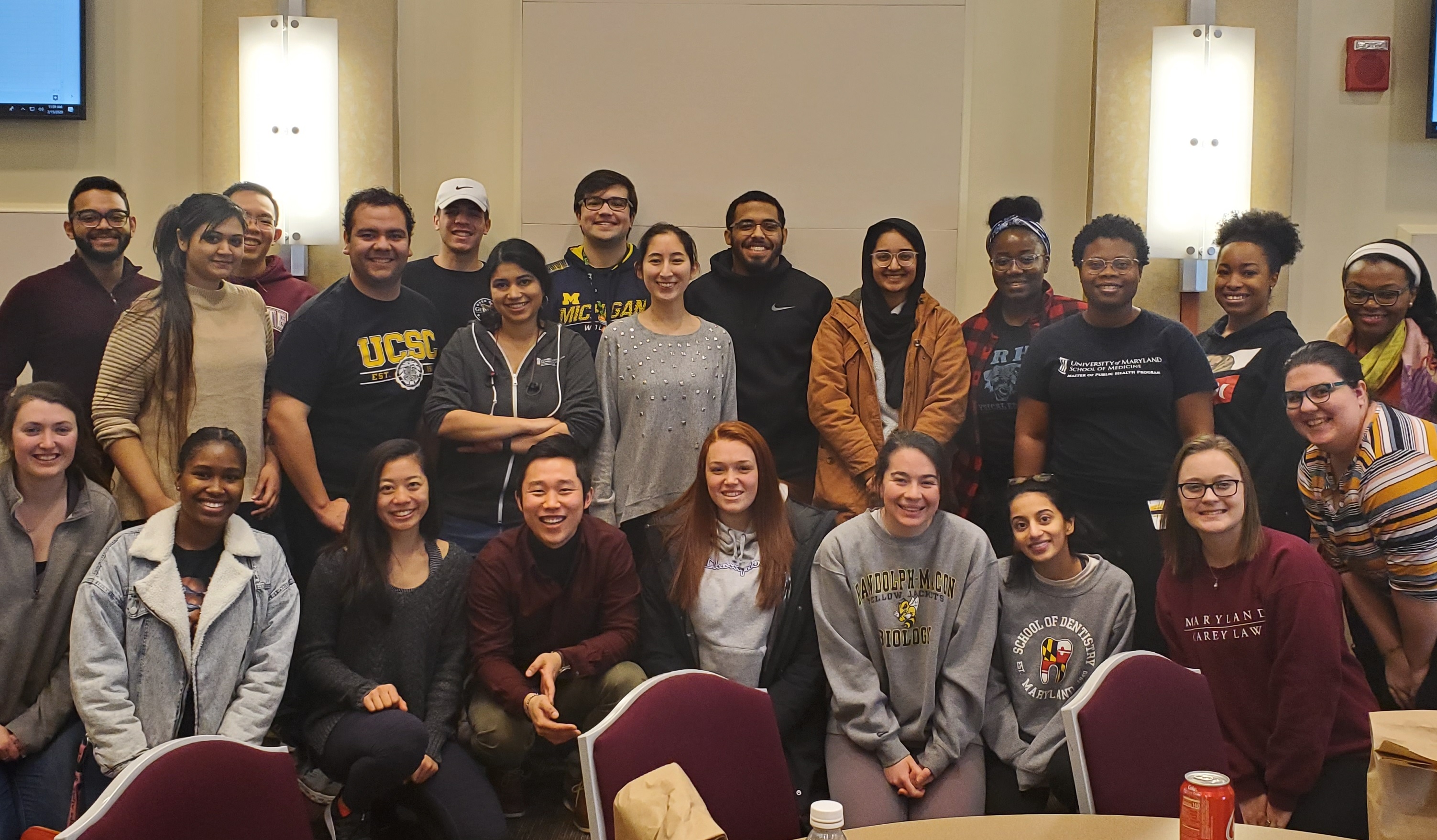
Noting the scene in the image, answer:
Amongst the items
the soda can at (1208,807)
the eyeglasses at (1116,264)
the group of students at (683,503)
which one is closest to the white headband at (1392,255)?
the group of students at (683,503)

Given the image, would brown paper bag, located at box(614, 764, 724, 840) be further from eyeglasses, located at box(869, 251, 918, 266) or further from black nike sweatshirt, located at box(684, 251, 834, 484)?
eyeglasses, located at box(869, 251, 918, 266)

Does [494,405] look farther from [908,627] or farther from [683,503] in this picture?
[908,627]

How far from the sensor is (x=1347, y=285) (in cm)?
365

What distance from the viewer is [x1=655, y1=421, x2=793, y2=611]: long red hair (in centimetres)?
305

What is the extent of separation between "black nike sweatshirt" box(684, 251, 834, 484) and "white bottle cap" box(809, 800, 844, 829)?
210cm

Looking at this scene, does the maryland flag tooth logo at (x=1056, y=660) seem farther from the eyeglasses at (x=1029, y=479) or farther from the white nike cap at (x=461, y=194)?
the white nike cap at (x=461, y=194)

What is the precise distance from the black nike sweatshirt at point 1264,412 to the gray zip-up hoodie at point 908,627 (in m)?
0.96

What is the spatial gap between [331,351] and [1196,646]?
2.49 metres

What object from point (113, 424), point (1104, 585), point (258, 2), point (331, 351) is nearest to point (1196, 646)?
point (1104, 585)

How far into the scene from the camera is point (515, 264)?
338cm

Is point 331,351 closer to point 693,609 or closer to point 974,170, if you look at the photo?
point 693,609

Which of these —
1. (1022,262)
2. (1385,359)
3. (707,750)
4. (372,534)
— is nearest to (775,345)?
(1022,262)

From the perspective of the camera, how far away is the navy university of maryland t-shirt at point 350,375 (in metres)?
3.32

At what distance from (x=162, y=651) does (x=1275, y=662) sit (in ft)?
8.98
